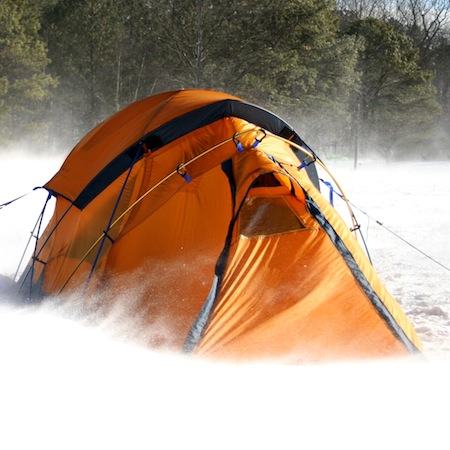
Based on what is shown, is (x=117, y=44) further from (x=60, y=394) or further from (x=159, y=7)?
(x=60, y=394)

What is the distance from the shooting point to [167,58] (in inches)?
1083

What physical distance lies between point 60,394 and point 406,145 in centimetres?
4224

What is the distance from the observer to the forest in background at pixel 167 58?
81.9 feet

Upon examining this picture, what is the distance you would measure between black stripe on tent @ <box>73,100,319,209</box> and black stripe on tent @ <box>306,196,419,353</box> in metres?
0.99

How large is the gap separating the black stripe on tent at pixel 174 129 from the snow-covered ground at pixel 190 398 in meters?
1.17

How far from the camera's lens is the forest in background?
81.9 feet

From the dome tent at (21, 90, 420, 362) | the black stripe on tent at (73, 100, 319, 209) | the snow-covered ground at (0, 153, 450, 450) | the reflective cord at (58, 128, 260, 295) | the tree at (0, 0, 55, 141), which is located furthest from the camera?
the tree at (0, 0, 55, 141)

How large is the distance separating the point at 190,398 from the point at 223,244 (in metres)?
1.32

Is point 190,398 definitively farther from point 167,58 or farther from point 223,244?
point 167,58

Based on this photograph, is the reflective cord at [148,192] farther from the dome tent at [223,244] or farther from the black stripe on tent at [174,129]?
the black stripe on tent at [174,129]

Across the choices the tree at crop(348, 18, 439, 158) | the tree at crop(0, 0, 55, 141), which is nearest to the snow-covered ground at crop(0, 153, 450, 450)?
the tree at crop(0, 0, 55, 141)

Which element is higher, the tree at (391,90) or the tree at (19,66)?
the tree at (391,90)

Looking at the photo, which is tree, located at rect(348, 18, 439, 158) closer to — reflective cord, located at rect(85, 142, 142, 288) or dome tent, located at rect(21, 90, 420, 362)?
dome tent, located at rect(21, 90, 420, 362)

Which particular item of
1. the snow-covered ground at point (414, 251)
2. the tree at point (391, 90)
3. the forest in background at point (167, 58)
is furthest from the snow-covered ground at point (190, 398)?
the tree at point (391, 90)
